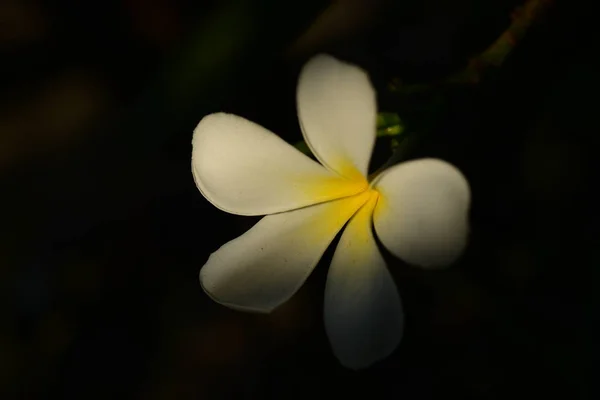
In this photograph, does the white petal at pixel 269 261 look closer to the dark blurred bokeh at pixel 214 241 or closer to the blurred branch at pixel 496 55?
the blurred branch at pixel 496 55

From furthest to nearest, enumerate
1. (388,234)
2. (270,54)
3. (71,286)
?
(71,286), (270,54), (388,234)

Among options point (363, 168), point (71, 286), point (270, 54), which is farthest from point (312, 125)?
point (71, 286)

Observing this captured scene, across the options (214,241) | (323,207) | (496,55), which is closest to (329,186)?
(323,207)

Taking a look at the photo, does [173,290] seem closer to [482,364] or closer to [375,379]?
[375,379]

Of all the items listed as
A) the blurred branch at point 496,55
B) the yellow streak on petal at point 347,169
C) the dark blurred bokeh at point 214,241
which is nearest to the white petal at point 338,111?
the yellow streak on petal at point 347,169

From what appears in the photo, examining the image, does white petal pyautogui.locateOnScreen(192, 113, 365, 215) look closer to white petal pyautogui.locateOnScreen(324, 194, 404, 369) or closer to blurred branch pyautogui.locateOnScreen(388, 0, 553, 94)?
white petal pyautogui.locateOnScreen(324, 194, 404, 369)
